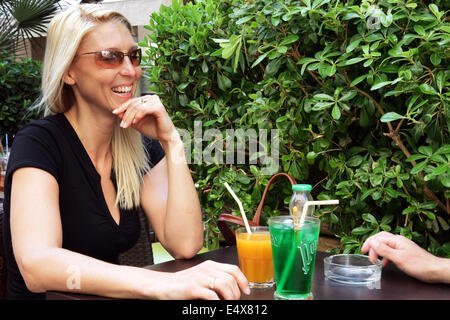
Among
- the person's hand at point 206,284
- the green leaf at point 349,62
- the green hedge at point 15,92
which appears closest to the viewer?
the person's hand at point 206,284

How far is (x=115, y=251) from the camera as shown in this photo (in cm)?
181

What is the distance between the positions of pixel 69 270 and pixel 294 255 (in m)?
0.56

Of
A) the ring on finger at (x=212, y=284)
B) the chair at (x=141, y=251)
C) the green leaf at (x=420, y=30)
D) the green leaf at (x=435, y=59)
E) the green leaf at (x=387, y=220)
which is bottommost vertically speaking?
the chair at (x=141, y=251)

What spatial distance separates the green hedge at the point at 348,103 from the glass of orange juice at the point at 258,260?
0.59 m

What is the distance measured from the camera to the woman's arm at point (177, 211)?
1725 millimetres

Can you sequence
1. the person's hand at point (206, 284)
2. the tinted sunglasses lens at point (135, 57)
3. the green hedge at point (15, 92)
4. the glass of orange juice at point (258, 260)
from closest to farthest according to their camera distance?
1. the person's hand at point (206, 284)
2. the glass of orange juice at point (258, 260)
3. the tinted sunglasses lens at point (135, 57)
4. the green hedge at point (15, 92)

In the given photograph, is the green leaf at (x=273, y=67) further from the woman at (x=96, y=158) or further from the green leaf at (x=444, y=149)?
the green leaf at (x=444, y=149)

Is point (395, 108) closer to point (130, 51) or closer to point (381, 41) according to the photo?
point (381, 41)

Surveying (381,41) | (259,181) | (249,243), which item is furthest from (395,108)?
(249,243)

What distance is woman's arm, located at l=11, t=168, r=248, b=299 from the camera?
1.10 m

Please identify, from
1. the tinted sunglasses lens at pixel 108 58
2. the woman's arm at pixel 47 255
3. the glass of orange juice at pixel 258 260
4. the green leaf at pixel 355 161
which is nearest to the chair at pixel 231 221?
the glass of orange juice at pixel 258 260

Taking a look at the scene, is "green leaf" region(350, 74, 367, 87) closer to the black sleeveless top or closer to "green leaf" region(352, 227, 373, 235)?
"green leaf" region(352, 227, 373, 235)

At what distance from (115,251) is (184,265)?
0.45m

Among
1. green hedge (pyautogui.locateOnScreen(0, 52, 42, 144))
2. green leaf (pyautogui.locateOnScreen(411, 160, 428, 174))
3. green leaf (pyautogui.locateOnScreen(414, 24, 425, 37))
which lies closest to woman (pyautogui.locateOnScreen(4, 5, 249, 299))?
green leaf (pyautogui.locateOnScreen(411, 160, 428, 174))
